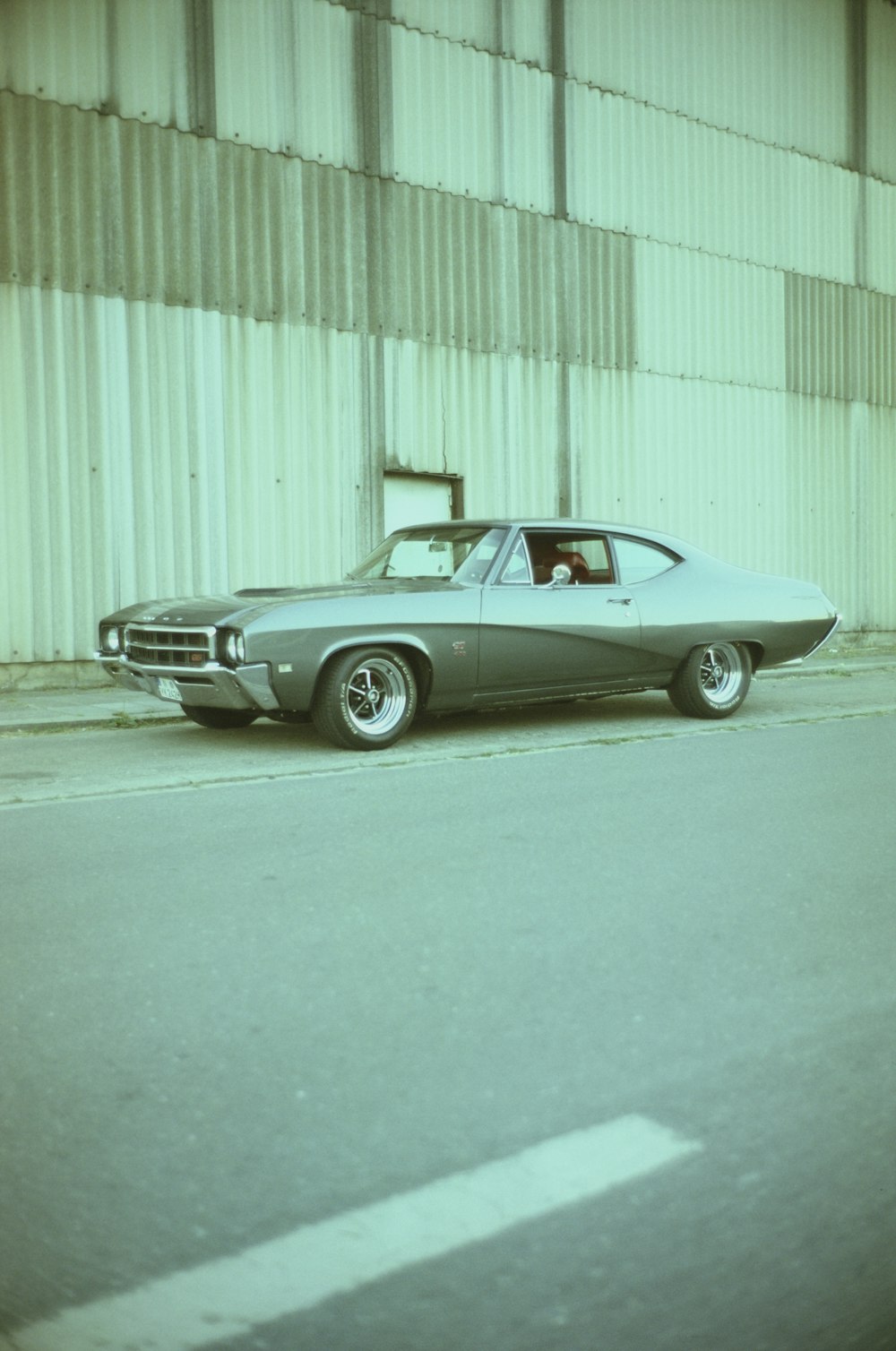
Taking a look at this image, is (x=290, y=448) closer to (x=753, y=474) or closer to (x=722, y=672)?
(x=722, y=672)

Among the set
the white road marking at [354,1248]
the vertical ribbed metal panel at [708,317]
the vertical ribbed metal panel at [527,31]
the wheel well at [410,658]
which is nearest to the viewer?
the white road marking at [354,1248]

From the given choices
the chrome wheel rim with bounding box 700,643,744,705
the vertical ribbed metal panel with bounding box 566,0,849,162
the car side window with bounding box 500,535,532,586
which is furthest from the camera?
the vertical ribbed metal panel with bounding box 566,0,849,162

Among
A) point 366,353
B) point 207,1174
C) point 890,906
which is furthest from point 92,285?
point 207,1174

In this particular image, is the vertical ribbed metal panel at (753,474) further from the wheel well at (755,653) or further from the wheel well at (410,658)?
the wheel well at (410,658)

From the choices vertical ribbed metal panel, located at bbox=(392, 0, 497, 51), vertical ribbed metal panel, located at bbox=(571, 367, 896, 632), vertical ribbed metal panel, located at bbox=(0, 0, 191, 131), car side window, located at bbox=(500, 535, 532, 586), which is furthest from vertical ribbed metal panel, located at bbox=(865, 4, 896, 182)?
car side window, located at bbox=(500, 535, 532, 586)

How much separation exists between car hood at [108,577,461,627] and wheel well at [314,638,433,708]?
1.02 ft

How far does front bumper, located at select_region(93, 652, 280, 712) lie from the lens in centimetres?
823

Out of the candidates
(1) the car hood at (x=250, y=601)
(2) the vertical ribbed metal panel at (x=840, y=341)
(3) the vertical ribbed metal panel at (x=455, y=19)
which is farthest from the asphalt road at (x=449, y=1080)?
(2) the vertical ribbed metal panel at (x=840, y=341)

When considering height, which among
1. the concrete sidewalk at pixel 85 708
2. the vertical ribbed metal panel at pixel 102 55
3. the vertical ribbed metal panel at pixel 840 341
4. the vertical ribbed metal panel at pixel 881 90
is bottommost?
the concrete sidewalk at pixel 85 708

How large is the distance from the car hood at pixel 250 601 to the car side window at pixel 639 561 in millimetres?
1413

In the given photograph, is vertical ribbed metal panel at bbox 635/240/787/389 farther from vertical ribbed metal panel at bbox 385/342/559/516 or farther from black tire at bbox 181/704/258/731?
black tire at bbox 181/704/258/731

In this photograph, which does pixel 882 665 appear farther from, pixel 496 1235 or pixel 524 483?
pixel 496 1235

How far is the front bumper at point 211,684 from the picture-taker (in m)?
8.23

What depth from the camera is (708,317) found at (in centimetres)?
1920
